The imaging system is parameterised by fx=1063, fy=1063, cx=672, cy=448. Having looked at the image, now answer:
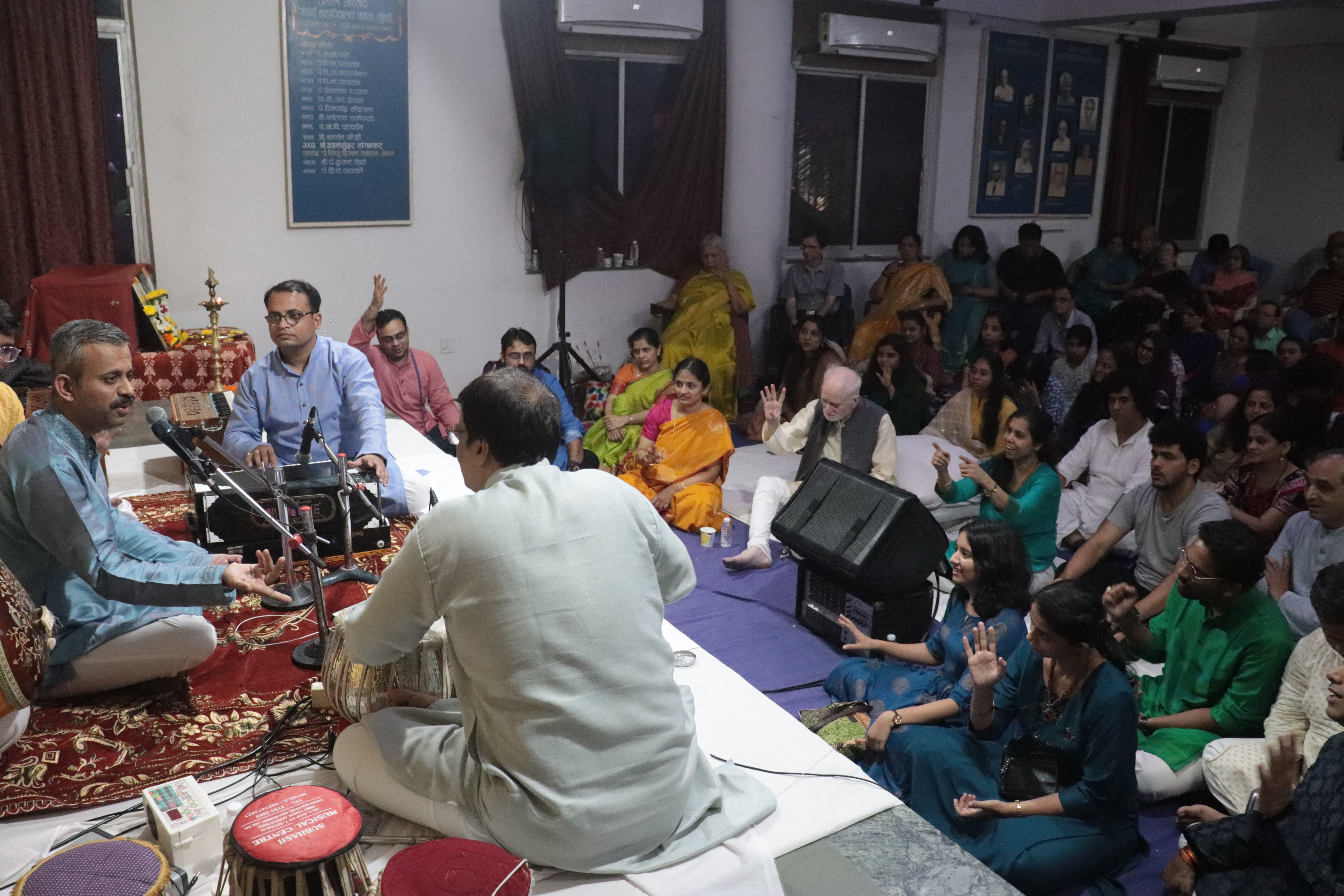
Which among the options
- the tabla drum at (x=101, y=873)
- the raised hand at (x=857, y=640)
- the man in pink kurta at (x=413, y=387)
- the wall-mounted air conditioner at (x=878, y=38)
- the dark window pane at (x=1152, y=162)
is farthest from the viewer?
the dark window pane at (x=1152, y=162)

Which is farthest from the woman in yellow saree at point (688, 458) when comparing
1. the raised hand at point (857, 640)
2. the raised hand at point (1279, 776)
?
the raised hand at point (1279, 776)

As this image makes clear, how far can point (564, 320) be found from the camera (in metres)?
6.90

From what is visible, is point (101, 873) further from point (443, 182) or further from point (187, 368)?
point (443, 182)

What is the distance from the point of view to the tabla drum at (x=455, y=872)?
5.99 ft

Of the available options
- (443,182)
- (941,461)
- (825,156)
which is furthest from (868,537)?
(825,156)

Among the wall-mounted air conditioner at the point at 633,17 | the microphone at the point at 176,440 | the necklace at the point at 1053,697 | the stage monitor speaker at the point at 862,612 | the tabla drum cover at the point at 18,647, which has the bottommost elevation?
the stage monitor speaker at the point at 862,612

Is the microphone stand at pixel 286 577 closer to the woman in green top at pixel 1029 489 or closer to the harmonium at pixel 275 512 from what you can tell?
the harmonium at pixel 275 512

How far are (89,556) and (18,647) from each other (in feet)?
0.96

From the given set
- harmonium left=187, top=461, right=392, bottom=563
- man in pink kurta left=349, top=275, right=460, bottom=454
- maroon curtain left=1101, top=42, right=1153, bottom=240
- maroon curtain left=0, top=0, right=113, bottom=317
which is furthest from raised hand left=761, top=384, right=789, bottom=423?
maroon curtain left=1101, top=42, right=1153, bottom=240

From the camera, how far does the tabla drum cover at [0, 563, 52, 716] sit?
2303 millimetres

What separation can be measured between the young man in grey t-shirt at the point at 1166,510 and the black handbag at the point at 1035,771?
1101 millimetres

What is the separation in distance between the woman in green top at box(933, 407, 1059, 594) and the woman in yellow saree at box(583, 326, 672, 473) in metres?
1.95

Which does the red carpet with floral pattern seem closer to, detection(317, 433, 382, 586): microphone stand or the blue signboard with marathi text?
detection(317, 433, 382, 586): microphone stand

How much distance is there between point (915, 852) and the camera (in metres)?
2.45
